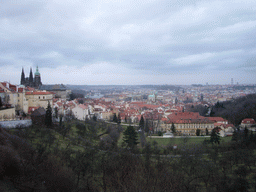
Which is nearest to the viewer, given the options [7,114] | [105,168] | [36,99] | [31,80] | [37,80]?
[105,168]

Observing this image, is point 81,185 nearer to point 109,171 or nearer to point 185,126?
point 109,171

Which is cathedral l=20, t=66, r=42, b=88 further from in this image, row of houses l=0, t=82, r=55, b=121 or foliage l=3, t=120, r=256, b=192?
foliage l=3, t=120, r=256, b=192

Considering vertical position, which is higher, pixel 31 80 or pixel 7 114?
pixel 31 80

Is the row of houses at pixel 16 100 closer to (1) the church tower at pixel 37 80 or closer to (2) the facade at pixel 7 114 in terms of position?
(2) the facade at pixel 7 114

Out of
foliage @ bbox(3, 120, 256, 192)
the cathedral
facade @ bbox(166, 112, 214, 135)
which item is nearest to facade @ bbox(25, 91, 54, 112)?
foliage @ bbox(3, 120, 256, 192)

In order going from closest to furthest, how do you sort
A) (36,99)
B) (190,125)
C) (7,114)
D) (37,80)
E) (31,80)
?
(7,114) < (36,99) < (190,125) < (31,80) < (37,80)

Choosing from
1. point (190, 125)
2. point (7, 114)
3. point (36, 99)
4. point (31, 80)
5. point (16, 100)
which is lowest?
point (190, 125)

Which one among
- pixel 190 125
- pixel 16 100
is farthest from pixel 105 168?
pixel 190 125

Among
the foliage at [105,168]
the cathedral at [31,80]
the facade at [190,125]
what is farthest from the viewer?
the cathedral at [31,80]

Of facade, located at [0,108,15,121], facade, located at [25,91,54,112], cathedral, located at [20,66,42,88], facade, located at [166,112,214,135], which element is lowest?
facade, located at [166,112,214,135]

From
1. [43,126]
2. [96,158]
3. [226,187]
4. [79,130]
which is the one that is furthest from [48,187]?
[79,130]

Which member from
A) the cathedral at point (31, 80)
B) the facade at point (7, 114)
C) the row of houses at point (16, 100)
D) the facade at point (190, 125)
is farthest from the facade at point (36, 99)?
the cathedral at point (31, 80)

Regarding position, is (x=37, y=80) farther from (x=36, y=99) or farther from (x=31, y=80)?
(x=36, y=99)
